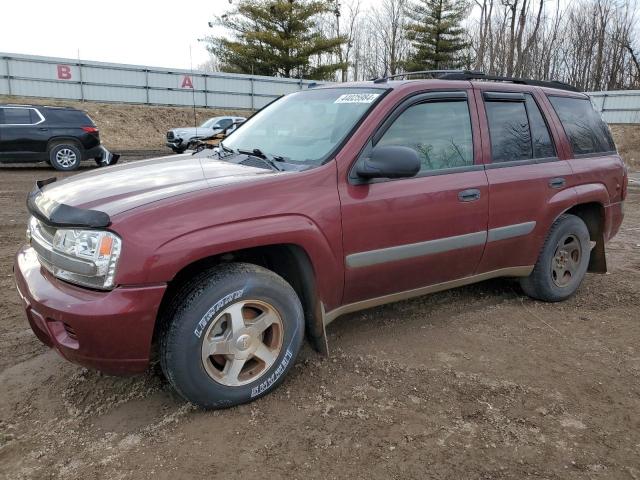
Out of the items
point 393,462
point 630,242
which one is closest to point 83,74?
point 630,242

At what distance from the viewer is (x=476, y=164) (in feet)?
11.9

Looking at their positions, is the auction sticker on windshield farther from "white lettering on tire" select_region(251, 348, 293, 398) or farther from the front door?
"white lettering on tire" select_region(251, 348, 293, 398)

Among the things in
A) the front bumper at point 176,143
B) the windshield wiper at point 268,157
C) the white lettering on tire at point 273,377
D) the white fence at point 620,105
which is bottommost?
the white lettering on tire at point 273,377

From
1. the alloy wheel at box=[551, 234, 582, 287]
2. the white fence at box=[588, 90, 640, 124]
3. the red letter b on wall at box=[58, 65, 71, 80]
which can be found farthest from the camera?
the white fence at box=[588, 90, 640, 124]

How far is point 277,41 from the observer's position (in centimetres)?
3500

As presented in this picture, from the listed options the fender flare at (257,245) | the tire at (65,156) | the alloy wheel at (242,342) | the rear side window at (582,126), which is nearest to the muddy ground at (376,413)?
the alloy wheel at (242,342)

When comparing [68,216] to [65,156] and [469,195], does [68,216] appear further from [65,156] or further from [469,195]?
[65,156]

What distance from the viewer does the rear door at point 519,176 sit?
147 inches

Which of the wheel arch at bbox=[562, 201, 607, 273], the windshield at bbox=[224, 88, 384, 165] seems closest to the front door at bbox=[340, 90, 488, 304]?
the windshield at bbox=[224, 88, 384, 165]

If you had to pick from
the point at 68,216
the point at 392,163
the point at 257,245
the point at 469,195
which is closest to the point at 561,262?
the point at 469,195

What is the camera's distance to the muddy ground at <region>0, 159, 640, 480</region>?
2357mm

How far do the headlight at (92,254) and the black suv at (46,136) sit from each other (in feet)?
41.0

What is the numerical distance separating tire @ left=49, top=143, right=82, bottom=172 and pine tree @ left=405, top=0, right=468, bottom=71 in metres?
32.2

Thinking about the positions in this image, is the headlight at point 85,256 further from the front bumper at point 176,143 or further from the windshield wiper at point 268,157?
the front bumper at point 176,143
